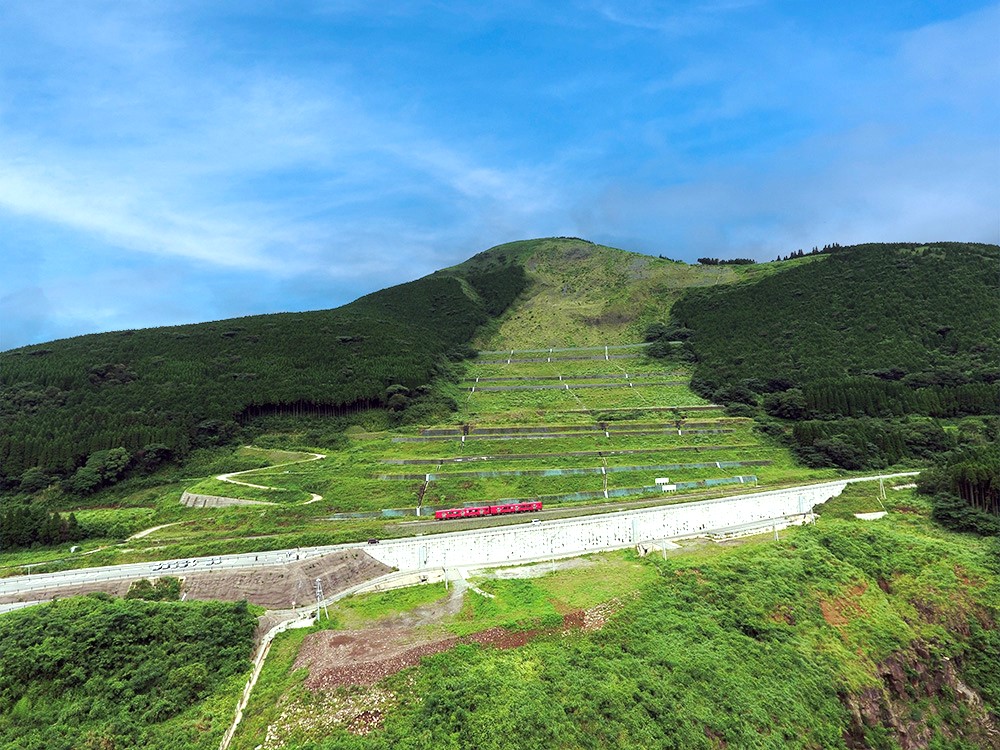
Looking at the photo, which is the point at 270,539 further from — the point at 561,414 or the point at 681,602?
the point at 561,414

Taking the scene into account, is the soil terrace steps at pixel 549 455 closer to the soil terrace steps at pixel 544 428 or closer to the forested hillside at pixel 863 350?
the soil terrace steps at pixel 544 428

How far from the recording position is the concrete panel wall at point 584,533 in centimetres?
4059

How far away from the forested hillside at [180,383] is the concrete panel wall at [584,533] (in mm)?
44107

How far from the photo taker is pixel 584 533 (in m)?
43.9

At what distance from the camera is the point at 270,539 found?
4500 centimetres

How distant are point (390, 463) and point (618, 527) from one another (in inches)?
1269

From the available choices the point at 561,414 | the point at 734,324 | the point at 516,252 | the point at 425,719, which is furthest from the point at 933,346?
the point at 516,252

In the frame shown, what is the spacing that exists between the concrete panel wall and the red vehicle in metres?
1.91

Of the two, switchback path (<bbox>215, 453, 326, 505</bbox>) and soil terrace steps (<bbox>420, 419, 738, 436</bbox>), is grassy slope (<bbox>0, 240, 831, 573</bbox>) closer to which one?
switchback path (<bbox>215, 453, 326, 505</bbox>)

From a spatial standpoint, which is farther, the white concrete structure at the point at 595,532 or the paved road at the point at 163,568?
the white concrete structure at the point at 595,532

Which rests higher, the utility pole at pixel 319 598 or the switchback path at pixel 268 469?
the switchback path at pixel 268 469

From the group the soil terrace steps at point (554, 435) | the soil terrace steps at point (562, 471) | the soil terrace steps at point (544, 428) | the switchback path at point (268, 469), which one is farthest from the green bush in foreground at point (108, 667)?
the soil terrace steps at point (544, 428)

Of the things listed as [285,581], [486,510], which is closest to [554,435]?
[486,510]

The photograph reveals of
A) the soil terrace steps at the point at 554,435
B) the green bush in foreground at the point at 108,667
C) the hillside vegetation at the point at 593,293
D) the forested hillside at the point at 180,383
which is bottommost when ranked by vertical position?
the green bush in foreground at the point at 108,667
